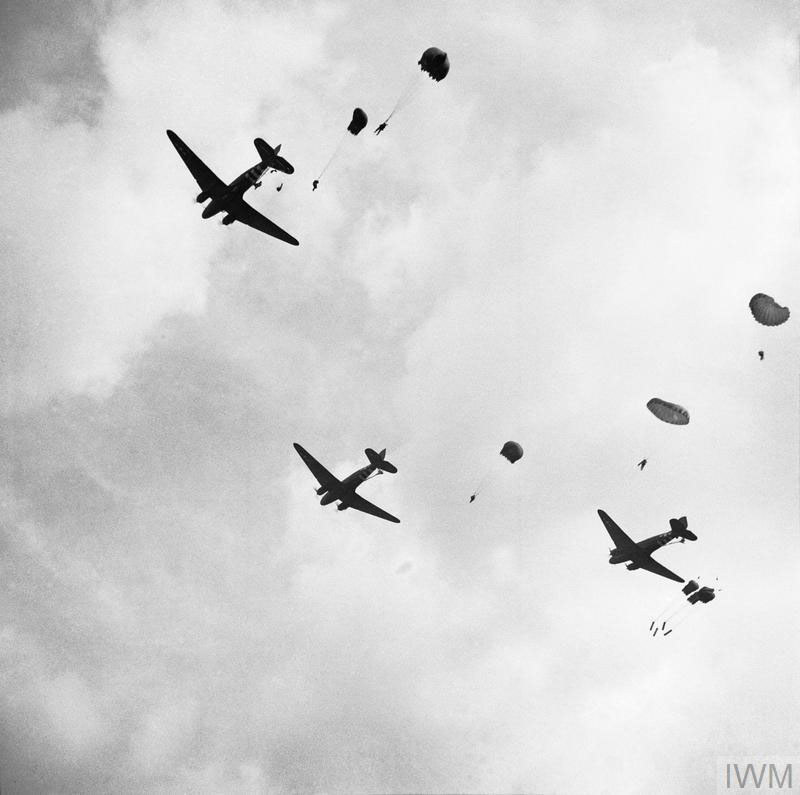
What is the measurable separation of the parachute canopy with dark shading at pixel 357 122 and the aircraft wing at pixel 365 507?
3045 centimetres

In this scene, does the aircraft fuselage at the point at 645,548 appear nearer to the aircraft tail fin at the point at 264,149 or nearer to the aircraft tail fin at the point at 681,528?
the aircraft tail fin at the point at 681,528

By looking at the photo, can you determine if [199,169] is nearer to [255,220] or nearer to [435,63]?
→ [255,220]

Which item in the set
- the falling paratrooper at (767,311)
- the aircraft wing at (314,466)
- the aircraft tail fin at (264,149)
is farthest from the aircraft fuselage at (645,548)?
the aircraft tail fin at (264,149)

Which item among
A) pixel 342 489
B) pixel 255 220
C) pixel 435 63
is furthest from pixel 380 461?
pixel 435 63

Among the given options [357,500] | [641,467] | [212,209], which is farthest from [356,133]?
[357,500]

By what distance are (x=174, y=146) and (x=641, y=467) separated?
37545 millimetres

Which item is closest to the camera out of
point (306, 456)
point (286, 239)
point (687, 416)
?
point (687, 416)

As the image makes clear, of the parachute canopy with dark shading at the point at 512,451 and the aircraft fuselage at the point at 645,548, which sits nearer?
the parachute canopy with dark shading at the point at 512,451

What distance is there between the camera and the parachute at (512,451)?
49062 millimetres

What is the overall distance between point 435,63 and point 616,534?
1515 inches

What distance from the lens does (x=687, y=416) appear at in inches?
1729

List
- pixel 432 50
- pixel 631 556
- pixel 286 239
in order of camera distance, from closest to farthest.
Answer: pixel 432 50 < pixel 286 239 < pixel 631 556

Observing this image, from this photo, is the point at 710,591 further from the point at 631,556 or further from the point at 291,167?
the point at 291,167

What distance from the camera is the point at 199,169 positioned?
47.8 meters
